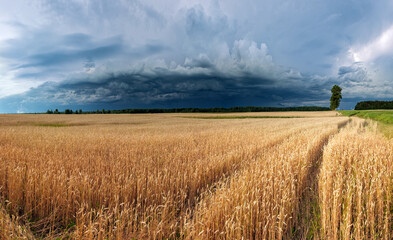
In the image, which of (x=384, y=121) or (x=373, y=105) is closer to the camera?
(x=384, y=121)

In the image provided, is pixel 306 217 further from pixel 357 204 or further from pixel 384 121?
pixel 384 121

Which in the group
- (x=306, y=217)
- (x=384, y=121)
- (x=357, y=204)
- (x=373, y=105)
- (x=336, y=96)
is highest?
(x=336, y=96)

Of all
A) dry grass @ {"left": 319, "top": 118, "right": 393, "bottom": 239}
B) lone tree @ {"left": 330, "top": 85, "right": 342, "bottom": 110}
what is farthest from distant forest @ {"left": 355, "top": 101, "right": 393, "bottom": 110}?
dry grass @ {"left": 319, "top": 118, "right": 393, "bottom": 239}

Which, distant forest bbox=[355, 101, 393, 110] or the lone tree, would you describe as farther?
distant forest bbox=[355, 101, 393, 110]

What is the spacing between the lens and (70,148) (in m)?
8.60

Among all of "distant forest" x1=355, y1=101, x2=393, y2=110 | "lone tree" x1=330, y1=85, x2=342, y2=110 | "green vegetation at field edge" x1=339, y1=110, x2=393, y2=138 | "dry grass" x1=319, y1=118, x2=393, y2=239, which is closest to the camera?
"dry grass" x1=319, y1=118, x2=393, y2=239

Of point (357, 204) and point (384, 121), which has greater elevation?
point (357, 204)

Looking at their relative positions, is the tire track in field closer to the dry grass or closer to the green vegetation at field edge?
the dry grass

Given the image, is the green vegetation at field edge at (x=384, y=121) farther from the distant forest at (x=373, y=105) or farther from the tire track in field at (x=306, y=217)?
the distant forest at (x=373, y=105)

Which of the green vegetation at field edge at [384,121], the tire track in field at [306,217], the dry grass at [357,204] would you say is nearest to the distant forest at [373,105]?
the green vegetation at field edge at [384,121]

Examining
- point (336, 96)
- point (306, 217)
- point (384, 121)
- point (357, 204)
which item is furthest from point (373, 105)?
point (306, 217)

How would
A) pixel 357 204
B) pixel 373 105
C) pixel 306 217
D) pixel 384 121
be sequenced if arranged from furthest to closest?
pixel 373 105 < pixel 384 121 < pixel 306 217 < pixel 357 204

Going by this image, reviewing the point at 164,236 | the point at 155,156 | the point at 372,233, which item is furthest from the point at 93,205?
the point at 372,233

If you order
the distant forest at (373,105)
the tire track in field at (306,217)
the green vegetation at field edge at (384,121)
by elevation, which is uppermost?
the distant forest at (373,105)
